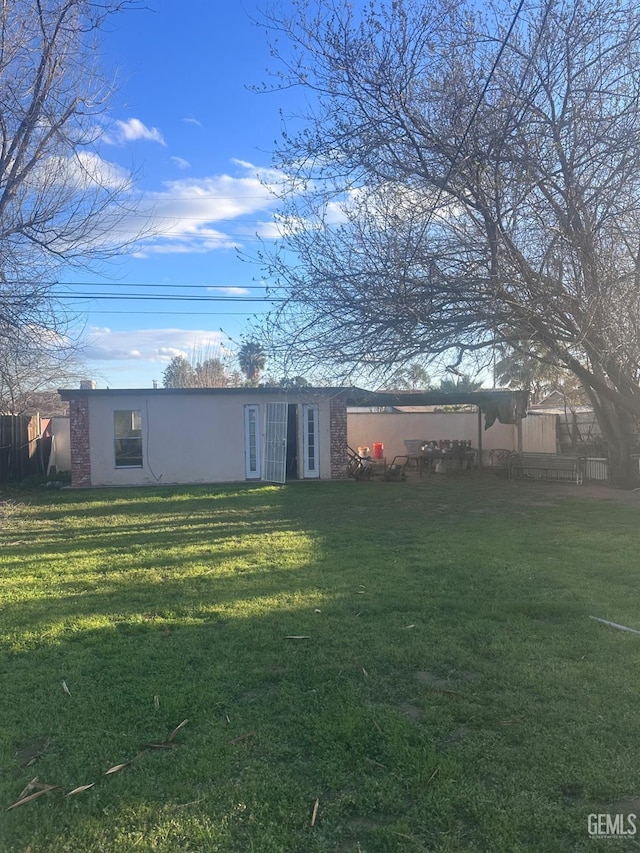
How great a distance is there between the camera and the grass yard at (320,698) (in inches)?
102

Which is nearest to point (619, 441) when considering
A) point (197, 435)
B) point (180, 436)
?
point (197, 435)

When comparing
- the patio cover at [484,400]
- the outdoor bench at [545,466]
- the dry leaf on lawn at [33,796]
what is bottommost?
the dry leaf on lawn at [33,796]

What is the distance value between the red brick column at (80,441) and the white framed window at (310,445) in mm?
5448

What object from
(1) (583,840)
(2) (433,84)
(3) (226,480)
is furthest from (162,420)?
(1) (583,840)

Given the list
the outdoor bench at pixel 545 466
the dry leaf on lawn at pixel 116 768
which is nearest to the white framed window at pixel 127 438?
the outdoor bench at pixel 545 466

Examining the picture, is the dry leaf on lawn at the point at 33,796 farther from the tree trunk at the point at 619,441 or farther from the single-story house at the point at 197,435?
the tree trunk at the point at 619,441

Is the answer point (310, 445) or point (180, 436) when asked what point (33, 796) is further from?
point (310, 445)

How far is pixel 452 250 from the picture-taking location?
709 centimetres

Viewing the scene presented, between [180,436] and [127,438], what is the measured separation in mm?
1317

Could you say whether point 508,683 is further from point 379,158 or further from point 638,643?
point 379,158

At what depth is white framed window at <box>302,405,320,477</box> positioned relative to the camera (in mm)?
16453

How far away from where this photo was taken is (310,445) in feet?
54.5

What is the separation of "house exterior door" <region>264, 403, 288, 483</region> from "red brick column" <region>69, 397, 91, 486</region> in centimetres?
443

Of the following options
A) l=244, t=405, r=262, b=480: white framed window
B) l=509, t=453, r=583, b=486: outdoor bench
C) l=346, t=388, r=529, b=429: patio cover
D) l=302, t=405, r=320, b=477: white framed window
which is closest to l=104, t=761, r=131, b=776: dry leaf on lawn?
l=244, t=405, r=262, b=480: white framed window
